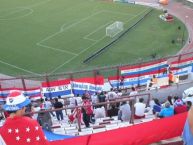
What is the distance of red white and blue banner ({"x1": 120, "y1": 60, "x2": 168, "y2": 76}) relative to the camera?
51.3 ft

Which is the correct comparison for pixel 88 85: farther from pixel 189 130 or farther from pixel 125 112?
pixel 189 130

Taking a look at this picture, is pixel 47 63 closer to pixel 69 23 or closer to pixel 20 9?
pixel 69 23

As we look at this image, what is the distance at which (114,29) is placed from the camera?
32688 mm

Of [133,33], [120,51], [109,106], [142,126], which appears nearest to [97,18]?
[133,33]

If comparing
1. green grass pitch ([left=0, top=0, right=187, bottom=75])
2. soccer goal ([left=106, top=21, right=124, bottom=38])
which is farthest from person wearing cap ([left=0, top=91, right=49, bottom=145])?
soccer goal ([left=106, top=21, right=124, bottom=38])

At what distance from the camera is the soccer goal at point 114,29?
32.1 meters

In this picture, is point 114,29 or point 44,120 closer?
point 44,120

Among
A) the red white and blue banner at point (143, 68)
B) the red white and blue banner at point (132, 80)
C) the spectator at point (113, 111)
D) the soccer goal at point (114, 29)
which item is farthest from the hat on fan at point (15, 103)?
the soccer goal at point (114, 29)

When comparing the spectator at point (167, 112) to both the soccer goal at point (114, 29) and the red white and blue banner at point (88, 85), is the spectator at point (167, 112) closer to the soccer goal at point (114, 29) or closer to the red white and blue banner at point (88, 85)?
the red white and blue banner at point (88, 85)

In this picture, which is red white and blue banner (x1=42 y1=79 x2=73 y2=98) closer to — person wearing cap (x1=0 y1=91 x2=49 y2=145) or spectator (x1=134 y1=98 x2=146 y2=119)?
spectator (x1=134 y1=98 x2=146 y2=119)

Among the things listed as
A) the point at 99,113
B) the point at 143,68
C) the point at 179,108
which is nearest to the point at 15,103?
the point at 179,108

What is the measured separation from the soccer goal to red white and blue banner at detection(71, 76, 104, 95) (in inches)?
708

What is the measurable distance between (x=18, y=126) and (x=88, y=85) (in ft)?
29.8

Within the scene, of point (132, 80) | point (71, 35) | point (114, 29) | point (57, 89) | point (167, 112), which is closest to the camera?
point (167, 112)
